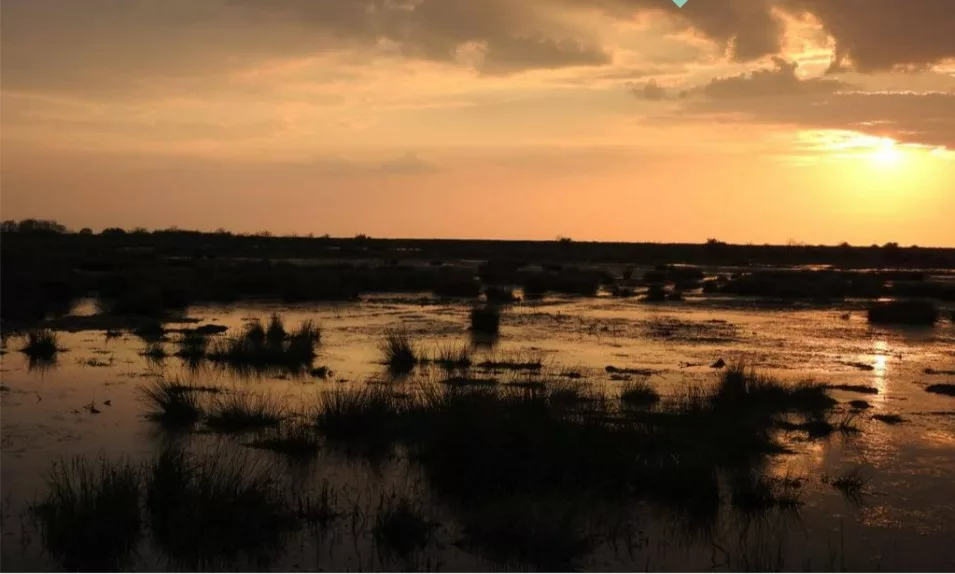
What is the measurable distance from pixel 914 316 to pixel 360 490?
24.3 meters

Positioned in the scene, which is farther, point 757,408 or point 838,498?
point 757,408

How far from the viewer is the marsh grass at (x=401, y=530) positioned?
7961mm

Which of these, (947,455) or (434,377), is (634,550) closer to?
(947,455)

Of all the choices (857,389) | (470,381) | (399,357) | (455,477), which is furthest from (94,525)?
(857,389)

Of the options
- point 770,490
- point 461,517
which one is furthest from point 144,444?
point 770,490

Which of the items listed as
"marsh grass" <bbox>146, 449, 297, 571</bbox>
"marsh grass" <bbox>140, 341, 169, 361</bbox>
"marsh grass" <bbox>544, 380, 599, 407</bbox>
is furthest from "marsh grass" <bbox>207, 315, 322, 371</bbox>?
"marsh grass" <bbox>146, 449, 297, 571</bbox>

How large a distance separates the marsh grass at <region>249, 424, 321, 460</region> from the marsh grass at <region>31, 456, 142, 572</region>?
255 centimetres

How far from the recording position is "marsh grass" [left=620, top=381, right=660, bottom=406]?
45.3ft

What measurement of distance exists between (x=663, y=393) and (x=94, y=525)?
31.3 ft

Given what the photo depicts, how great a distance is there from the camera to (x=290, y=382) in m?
15.9

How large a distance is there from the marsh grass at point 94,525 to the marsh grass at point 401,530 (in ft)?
6.96

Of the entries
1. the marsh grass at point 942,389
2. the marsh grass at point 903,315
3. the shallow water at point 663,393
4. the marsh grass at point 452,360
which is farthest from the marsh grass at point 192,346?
the marsh grass at point 903,315

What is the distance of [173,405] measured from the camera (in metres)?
12.5

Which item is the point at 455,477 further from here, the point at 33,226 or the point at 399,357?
the point at 33,226
